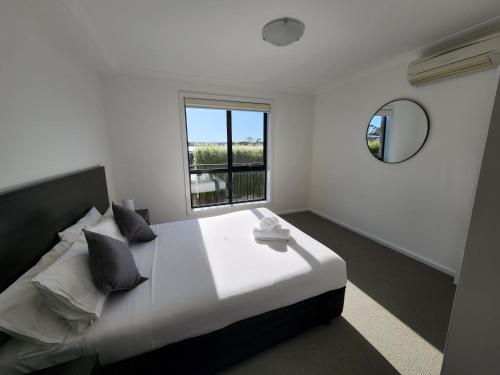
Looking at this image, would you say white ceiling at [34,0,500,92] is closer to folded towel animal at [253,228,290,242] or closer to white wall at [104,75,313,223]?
white wall at [104,75,313,223]

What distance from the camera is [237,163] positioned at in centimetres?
385

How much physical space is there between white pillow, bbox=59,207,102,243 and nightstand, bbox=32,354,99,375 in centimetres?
76

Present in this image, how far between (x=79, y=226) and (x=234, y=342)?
1398 mm

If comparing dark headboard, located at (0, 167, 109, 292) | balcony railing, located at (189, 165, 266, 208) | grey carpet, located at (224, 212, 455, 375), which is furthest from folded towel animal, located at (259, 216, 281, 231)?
balcony railing, located at (189, 165, 266, 208)

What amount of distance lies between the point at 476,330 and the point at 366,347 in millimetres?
946

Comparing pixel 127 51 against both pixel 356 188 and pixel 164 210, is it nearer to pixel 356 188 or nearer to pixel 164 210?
pixel 164 210

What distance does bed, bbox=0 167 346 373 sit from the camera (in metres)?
1.00

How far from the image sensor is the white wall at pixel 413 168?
2.00 m

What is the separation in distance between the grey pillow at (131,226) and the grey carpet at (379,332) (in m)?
1.27

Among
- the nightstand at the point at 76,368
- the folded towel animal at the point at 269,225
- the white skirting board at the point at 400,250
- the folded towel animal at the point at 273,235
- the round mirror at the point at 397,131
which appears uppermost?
the round mirror at the point at 397,131

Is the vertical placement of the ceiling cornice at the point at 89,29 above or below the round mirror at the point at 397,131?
above

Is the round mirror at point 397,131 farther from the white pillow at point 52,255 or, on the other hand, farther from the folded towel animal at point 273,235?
the white pillow at point 52,255

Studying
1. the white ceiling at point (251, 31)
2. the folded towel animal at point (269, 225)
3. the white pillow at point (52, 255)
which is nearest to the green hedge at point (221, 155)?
Answer: the white ceiling at point (251, 31)

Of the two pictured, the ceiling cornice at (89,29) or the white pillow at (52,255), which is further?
the ceiling cornice at (89,29)
